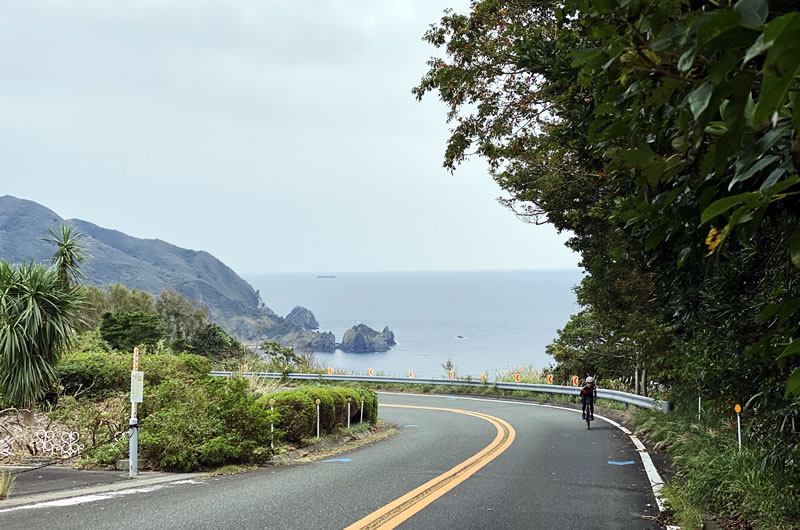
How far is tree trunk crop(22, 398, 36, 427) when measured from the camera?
38.8 feet

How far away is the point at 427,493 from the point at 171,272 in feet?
558

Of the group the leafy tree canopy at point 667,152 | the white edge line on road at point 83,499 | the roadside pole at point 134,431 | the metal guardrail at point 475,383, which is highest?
the leafy tree canopy at point 667,152

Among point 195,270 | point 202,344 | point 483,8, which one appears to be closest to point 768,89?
point 483,8

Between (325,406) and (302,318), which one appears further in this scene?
(302,318)

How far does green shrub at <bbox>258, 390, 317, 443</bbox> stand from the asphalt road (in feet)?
3.57

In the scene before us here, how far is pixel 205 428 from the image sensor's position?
376 inches

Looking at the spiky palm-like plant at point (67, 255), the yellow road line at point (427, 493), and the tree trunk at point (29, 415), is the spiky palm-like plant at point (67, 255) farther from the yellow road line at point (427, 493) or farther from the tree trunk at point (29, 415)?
the yellow road line at point (427, 493)

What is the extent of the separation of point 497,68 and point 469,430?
849 cm

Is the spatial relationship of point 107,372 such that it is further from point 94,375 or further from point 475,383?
point 475,383

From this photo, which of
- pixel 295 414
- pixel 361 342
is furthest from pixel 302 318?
pixel 295 414

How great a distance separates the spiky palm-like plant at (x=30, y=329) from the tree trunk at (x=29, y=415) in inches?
0.7

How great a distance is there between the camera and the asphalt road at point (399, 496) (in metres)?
5.92

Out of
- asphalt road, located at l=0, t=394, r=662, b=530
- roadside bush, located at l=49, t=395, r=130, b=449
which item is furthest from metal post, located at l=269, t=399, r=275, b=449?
roadside bush, located at l=49, t=395, r=130, b=449

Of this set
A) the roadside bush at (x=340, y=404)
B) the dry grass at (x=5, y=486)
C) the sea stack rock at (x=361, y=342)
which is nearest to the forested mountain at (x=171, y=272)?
the sea stack rock at (x=361, y=342)
